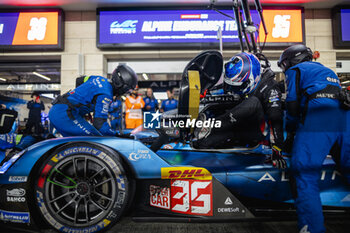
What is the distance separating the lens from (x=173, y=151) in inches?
58.8

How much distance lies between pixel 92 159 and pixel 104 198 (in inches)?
11.7

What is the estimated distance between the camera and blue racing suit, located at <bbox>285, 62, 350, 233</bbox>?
4.48ft

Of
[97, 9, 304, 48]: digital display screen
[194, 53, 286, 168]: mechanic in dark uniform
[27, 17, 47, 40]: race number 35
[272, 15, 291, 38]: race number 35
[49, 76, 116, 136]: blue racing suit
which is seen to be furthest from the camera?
[27, 17, 47, 40]: race number 35

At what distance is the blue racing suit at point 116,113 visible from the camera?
196cm

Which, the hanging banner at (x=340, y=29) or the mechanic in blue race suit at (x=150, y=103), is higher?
the hanging banner at (x=340, y=29)

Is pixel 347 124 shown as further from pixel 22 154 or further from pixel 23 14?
pixel 23 14

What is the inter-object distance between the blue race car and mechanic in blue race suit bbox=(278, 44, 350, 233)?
80 mm

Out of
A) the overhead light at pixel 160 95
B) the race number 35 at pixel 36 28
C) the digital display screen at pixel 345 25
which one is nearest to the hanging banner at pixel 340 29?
the digital display screen at pixel 345 25

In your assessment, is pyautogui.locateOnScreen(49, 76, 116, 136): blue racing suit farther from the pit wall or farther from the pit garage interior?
the pit wall

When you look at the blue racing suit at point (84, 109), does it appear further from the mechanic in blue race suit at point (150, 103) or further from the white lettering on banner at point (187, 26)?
the white lettering on banner at point (187, 26)

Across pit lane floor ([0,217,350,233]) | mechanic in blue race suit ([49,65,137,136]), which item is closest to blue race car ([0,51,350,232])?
pit lane floor ([0,217,350,233])

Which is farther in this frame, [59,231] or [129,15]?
[129,15]

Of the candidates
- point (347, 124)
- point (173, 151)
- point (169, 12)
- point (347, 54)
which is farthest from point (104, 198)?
point (347, 54)

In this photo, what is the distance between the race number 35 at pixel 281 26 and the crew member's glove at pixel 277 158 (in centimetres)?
227
